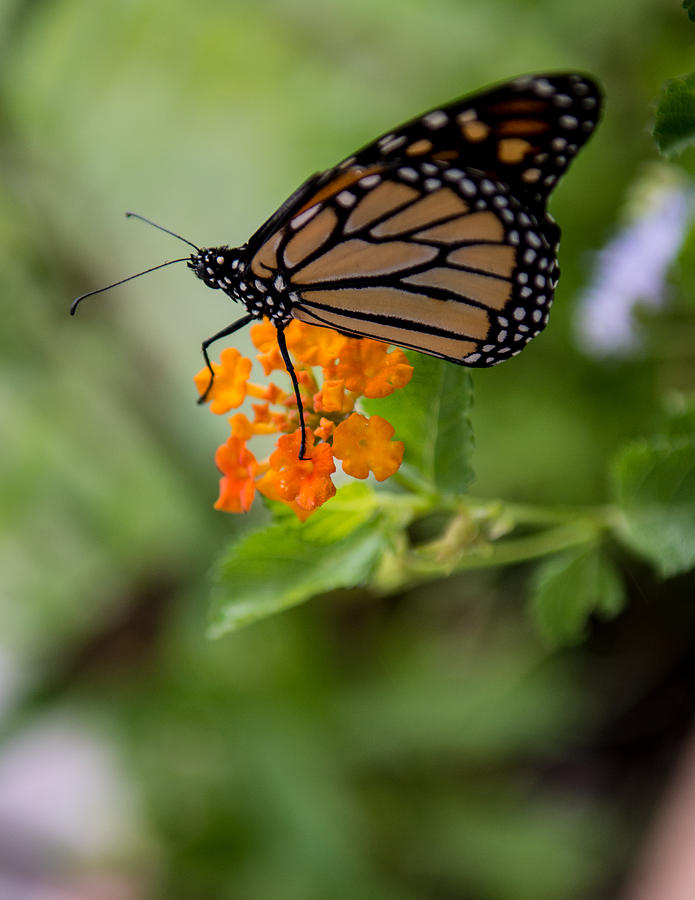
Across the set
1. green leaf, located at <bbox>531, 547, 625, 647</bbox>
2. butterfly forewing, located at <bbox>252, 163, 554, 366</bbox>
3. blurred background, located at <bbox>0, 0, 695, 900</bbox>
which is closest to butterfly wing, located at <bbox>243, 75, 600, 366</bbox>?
butterfly forewing, located at <bbox>252, 163, 554, 366</bbox>

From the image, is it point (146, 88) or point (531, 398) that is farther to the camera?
point (146, 88)

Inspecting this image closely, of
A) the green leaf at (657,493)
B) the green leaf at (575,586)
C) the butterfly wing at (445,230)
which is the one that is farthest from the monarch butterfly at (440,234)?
the green leaf at (575,586)

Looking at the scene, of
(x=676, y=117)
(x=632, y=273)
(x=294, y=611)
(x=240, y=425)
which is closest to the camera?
(x=676, y=117)

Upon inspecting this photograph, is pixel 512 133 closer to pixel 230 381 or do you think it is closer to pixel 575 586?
pixel 230 381

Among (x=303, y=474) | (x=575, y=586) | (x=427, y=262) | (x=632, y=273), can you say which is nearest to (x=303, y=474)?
(x=303, y=474)

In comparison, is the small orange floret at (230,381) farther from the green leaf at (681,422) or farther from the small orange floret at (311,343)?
the green leaf at (681,422)

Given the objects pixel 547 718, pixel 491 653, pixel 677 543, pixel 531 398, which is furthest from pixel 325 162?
pixel 677 543

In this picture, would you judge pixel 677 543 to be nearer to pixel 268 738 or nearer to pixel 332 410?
pixel 332 410

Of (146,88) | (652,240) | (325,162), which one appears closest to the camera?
(652,240)
